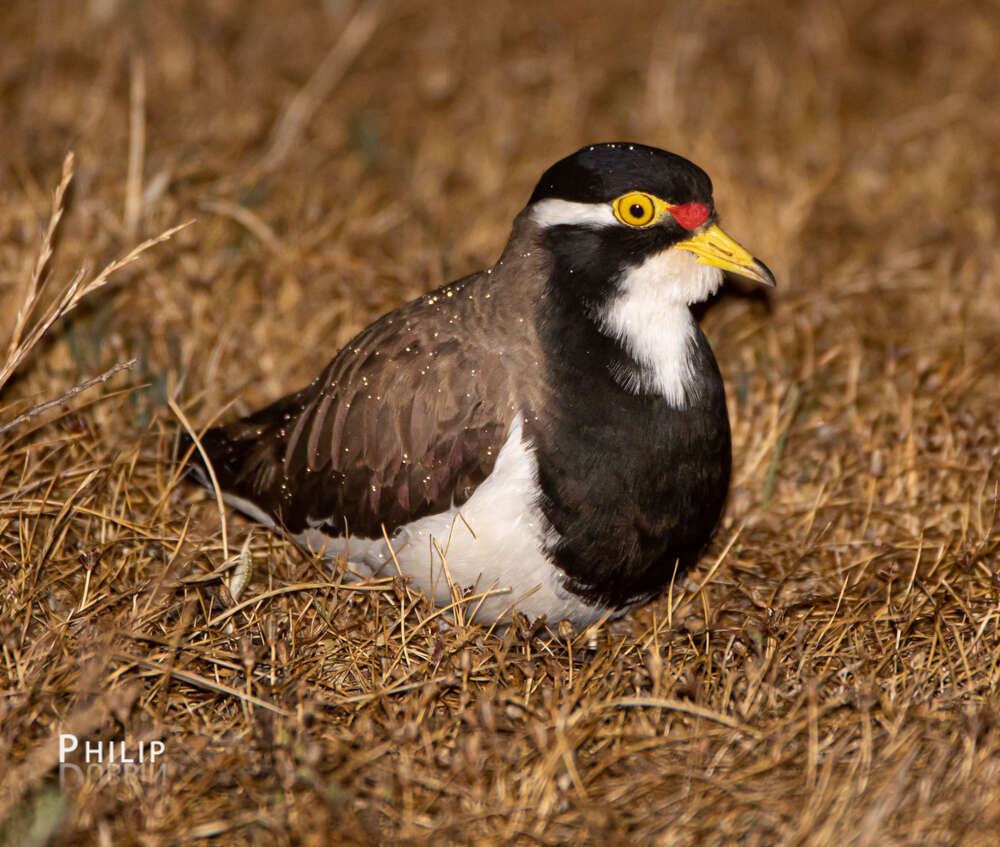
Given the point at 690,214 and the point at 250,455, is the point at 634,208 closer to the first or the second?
the point at 690,214

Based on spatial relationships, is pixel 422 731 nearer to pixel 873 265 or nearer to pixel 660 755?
pixel 660 755

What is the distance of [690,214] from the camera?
3.40 metres

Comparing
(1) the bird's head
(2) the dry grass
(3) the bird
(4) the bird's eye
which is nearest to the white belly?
(3) the bird

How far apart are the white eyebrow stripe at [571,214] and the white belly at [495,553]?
0.56m

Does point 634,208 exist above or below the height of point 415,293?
above

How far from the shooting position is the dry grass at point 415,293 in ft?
9.48

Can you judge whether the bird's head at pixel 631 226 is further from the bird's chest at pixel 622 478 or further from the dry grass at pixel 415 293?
the dry grass at pixel 415 293

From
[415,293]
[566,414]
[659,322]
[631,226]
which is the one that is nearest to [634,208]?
[631,226]

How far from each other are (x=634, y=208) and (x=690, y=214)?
0.52 ft

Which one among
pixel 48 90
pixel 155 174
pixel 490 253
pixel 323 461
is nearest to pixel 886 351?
pixel 490 253

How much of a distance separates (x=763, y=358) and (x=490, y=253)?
1.40 m

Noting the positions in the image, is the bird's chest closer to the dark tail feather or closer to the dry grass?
the dry grass

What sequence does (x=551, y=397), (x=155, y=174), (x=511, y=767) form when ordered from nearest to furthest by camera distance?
(x=511, y=767) < (x=551, y=397) < (x=155, y=174)

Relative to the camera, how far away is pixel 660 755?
9.94 feet
